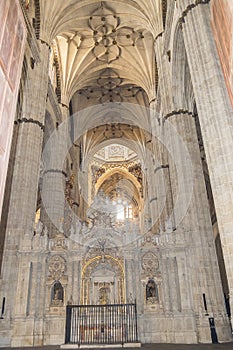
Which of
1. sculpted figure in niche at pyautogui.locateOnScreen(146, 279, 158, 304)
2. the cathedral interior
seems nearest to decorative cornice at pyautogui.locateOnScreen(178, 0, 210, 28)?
the cathedral interior

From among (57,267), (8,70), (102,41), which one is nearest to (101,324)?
(57,267)

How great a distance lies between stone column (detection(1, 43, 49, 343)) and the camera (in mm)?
11383

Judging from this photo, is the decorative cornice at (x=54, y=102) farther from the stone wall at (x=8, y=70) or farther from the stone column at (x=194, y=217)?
the stone wall at (x=8, y=70)

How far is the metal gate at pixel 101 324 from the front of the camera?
34.1 feet

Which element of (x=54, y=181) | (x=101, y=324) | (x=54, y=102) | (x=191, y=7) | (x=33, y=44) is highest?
(x=54, y=102)

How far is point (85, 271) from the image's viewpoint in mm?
12172

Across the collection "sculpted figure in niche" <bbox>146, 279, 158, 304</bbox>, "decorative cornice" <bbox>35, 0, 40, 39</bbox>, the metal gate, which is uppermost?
"decorative cornice" <bbox>35, 0, 40, 39</bbox>

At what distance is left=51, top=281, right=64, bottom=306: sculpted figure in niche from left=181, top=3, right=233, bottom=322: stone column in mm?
6671

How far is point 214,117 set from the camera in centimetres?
870

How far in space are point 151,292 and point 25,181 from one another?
7.07 m

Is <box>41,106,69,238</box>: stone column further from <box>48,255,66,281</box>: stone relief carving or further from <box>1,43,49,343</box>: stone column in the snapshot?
<box>48,255,66,281</box>: stone relief carving

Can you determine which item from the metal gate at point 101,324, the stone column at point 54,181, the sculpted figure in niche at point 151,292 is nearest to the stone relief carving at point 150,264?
the sculpted figure in niche at point 151,292

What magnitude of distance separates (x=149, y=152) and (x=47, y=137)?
10.1 m

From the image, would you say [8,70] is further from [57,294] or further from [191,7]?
[57,294]
